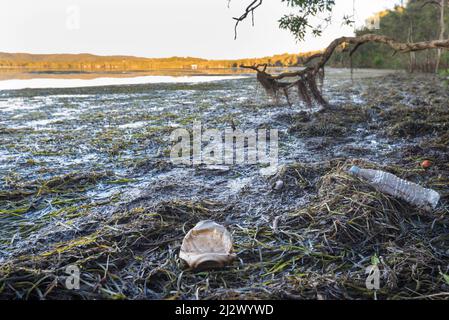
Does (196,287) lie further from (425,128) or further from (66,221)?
(425,128)

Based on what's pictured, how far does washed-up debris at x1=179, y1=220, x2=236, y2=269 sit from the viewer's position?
8.02ft

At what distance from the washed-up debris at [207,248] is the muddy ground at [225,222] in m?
0.09

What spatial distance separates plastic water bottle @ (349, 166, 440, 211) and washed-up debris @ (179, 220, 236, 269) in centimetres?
185

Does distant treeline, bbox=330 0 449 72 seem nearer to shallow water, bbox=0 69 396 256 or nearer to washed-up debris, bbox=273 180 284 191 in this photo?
shallow water, bbox=0 69 396 256

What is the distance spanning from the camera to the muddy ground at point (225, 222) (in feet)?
7.55

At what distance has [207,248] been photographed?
8.55ft

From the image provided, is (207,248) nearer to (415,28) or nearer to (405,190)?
(405,190)

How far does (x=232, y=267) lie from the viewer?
2484 millimetres

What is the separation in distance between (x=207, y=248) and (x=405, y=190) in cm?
219

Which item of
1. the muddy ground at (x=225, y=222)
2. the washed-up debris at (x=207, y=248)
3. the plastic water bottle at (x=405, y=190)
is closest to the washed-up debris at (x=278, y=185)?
the muddy ground at (x=225, y=222)

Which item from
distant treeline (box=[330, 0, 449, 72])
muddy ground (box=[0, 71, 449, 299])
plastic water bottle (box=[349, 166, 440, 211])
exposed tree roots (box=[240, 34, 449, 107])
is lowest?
muddy ground (box=[0, 71, 449, 299])

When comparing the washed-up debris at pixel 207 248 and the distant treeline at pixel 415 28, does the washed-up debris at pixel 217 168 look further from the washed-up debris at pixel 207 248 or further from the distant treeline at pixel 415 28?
the distant treeline at pixel 415 28

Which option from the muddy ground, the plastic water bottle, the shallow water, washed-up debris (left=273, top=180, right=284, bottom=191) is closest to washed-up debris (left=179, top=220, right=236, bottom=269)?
the muddy ground
